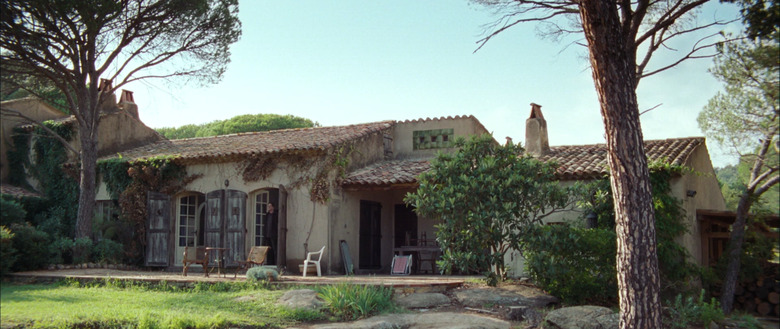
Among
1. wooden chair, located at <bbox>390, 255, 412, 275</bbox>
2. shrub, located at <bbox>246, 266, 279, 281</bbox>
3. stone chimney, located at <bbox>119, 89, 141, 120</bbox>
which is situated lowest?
wooden chair, located at <bbox>390, 255, 412, 275</bbox>

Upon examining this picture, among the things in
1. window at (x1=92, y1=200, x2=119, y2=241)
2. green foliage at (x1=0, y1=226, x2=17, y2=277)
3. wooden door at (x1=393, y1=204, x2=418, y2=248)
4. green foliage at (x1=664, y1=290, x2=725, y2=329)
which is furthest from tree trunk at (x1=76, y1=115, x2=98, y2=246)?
green foliage at (x1=664, y1=290, x2=725, y2=329)

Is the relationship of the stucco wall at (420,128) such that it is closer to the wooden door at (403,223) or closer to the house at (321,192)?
the house at (321,192)

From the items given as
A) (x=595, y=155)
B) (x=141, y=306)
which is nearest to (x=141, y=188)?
(x=141, y=306)

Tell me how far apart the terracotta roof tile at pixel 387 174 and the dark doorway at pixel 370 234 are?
3.09 ft

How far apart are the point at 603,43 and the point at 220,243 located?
10845 millimetres

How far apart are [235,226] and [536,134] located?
25.8 feet

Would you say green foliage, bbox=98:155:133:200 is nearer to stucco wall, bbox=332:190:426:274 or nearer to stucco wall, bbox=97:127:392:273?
stucco wall, bbox=97:127:392:273

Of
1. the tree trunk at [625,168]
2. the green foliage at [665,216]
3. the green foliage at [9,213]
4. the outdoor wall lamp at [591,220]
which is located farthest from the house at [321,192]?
the tree trunk at [625,168]

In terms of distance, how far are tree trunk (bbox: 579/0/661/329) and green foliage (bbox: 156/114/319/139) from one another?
91.5 ft

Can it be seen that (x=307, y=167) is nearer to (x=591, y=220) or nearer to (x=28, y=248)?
(x=28, y=248)

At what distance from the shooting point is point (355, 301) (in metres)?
9.49

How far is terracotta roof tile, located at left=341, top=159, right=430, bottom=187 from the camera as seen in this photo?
15.0m

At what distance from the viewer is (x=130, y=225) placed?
1694 centimetres

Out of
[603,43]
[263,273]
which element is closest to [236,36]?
[263,273]
